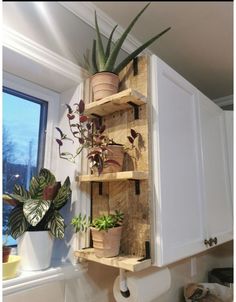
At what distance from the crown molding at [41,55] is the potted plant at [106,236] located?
658 mm

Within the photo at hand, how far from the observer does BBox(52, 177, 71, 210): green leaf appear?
978 mm

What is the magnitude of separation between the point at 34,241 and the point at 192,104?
1025 millimetres

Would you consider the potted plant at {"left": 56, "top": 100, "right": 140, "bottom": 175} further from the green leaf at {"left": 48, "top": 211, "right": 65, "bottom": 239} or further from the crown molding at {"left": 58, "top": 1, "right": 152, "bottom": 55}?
the crown molding at {"left": 58, "top": 1, "right": 152, "bottom": 55}

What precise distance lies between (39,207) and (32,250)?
0.16 meters

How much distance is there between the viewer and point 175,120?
3.85 ft

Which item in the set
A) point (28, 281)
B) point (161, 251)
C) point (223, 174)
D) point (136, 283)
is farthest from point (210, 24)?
point (28, 281)

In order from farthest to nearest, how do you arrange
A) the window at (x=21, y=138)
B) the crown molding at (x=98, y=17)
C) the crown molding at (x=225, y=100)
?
the crown molding at (x=225, y=100), the crown molding at (x=98, y=17), the window at (x=21, y=138)

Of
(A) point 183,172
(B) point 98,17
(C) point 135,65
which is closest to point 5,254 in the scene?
(A) point 183,172

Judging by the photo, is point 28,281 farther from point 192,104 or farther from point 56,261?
point 192,104

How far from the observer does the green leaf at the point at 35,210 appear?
882 mm

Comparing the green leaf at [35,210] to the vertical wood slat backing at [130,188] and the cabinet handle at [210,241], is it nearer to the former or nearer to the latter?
the vertical wood slat backing at [130,188]

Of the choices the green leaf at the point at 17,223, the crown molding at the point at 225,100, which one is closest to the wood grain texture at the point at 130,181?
the green leaf at the point at 17,223

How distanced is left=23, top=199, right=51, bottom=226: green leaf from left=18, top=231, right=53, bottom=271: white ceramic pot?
68mm

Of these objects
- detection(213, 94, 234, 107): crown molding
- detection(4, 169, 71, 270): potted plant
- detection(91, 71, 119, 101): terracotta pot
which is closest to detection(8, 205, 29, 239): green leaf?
detection(4, 169, 71, 270): potted plant
